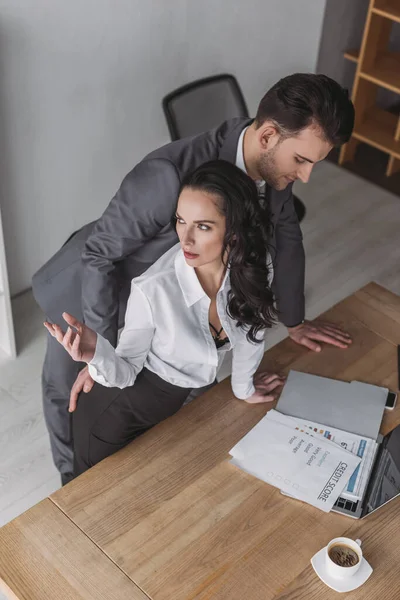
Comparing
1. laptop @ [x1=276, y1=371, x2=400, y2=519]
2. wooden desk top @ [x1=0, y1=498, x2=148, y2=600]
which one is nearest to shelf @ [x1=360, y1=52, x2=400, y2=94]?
laptop @ [x1=276, y1=371, x2=400, y2=519]

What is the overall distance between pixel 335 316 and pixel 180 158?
2.60ft

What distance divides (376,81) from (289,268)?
2403 mm

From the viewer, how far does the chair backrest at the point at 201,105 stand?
3326mm

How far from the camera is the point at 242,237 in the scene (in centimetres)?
192

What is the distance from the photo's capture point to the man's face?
200 centimetres

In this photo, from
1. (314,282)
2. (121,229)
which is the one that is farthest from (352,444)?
(314,282)

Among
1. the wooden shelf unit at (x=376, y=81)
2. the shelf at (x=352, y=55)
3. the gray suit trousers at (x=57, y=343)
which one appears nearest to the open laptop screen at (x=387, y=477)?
the gray suit trousers at (x=57, y=343)

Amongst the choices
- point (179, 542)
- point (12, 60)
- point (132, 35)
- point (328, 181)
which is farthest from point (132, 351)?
point (328, 181)

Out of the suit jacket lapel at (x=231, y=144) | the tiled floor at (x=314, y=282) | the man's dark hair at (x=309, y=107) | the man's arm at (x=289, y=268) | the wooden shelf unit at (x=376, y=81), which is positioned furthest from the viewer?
the wooden shelf unit at (x=376, y=81)

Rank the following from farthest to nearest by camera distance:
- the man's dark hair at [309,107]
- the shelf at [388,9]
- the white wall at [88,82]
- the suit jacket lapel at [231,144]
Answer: the shelf at [388,9] → the white wall at [88,82] → the suit jacket lapel at [231,144] → the man's dark hair at [309,107]

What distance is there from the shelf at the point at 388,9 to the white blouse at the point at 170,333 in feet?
9.03

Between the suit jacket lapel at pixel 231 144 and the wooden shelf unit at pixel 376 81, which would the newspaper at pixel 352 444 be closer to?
the suit jacket lapel at pixel 231 144

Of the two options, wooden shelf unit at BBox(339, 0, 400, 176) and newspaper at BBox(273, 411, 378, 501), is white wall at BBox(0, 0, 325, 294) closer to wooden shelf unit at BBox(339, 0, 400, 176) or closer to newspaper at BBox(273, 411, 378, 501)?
wooden shelf unit at BBox(339, 0, 400, 176)

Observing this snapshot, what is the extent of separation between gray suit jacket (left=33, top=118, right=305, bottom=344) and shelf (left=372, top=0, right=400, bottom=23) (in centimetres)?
232
